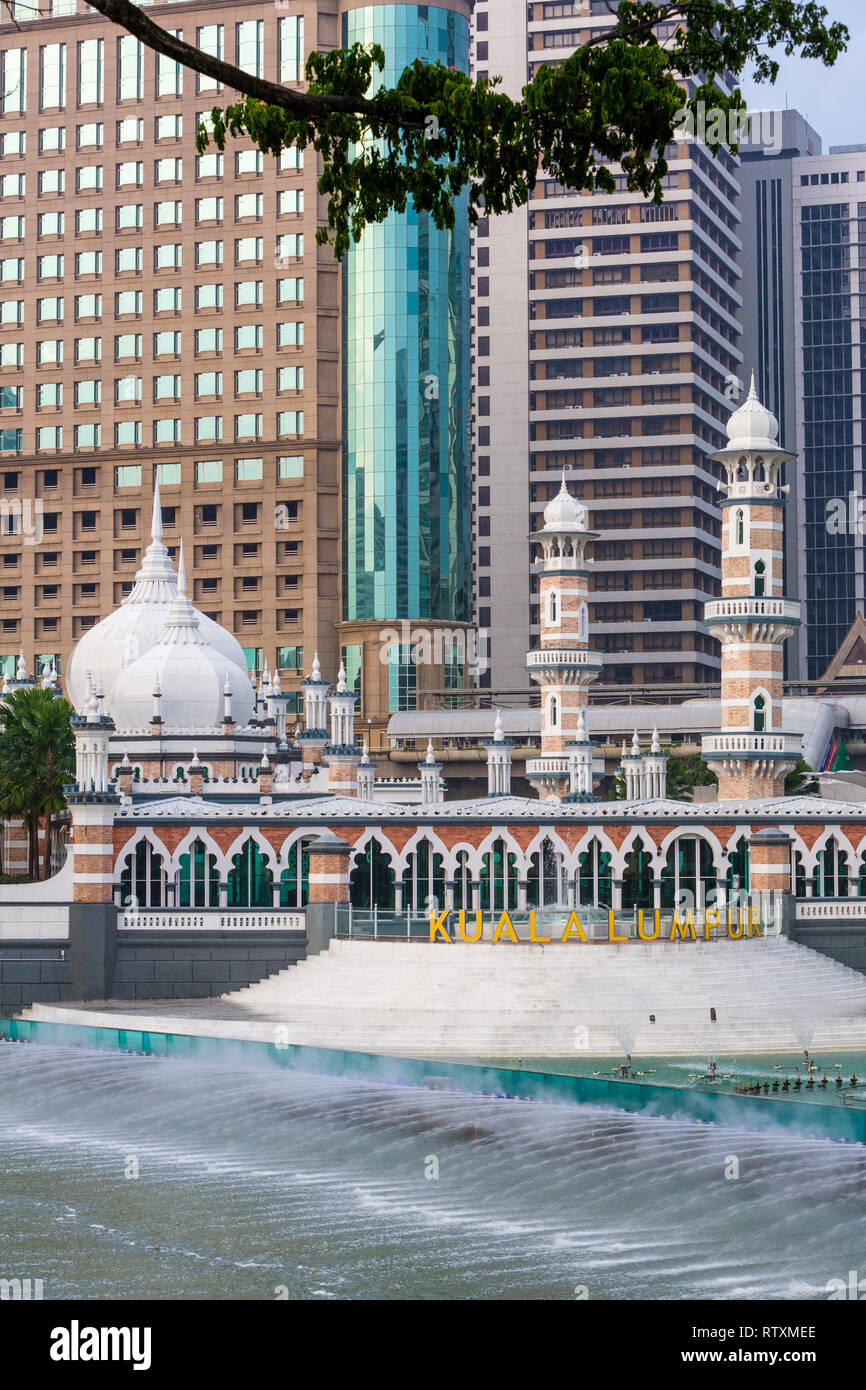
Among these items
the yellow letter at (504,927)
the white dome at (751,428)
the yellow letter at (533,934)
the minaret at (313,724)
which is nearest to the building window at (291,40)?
the minaret at (313,724)

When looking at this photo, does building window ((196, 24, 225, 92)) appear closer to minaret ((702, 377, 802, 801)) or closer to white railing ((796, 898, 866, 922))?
minaret ((702, 377, 802, 801))

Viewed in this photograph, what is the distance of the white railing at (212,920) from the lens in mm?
57656

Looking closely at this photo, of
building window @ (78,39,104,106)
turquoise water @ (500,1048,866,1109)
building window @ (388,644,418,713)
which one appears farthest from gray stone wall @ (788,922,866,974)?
building window @ (78,39,104,106)

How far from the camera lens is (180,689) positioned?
262 feet

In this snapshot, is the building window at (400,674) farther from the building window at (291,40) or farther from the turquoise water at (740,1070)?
the turquoise water at (740,1070)

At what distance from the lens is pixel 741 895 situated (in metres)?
57.0

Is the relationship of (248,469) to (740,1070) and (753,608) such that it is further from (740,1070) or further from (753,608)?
(740,1070)

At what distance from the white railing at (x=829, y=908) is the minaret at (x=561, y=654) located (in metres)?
22.1

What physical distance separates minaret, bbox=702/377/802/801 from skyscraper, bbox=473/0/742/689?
228 ft

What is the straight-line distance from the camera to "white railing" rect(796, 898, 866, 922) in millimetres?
58375

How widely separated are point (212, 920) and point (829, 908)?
58.5 ft

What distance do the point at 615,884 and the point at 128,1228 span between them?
29106mm
